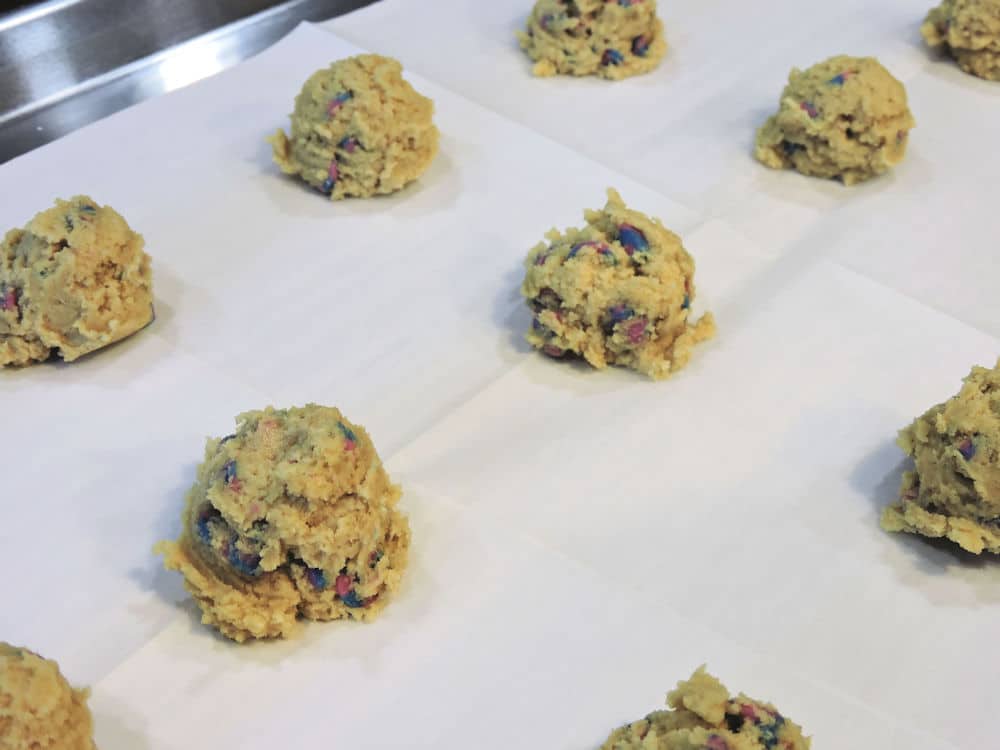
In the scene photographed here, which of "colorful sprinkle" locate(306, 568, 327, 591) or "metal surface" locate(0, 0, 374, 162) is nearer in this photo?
"colorful sprinkle" locate(306, 568, 327, 591)

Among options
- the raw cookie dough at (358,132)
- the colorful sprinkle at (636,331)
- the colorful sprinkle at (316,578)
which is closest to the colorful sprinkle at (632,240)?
the colorful sprinkle at (636,331)

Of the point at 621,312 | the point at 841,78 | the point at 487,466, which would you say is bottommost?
the point at 487,466

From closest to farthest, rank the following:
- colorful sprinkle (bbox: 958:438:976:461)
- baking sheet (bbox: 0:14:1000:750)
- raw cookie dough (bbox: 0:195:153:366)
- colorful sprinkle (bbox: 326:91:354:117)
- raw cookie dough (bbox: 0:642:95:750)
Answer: raw cookie dough (bbox: 0:642:95:750)
baking sheet (bbox: 0:14:1000:750)
colorful sprinkle (bbox: 958:438:976:461)
raw cookie dough (bbox: 0:195:153:366)
colorful sprinkle (bbox: 326:91:354:117)

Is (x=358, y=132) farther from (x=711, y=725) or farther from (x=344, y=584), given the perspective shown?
(x=711, y=725)

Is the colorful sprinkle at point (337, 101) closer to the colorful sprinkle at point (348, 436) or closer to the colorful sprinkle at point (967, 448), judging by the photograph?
the colorful sprinkle at point (348, 436)

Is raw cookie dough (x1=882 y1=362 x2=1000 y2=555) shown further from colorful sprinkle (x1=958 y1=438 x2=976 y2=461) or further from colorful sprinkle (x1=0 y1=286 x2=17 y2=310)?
colorful sprinkle (x1=0 y1=286 x2=17 y2=310)

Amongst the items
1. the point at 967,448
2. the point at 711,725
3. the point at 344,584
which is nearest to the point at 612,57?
the point at 967,448

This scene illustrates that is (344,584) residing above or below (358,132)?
below

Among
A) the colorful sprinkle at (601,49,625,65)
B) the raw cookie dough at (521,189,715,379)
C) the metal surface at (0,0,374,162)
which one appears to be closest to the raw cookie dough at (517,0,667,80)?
the colorful sprinkle at (601,49,625,65)
